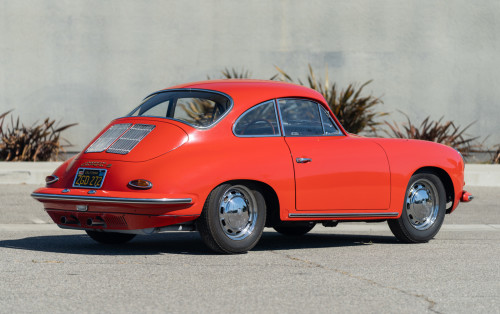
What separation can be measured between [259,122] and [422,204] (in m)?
2.07

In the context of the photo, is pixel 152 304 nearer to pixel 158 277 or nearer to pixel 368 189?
pixel 158 277

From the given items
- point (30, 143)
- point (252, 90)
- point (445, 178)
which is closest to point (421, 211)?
point (445, 178)

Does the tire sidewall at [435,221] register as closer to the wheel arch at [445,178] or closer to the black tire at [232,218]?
the wheel arch at [445,178]

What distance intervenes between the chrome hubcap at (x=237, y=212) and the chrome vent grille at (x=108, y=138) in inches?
45.6

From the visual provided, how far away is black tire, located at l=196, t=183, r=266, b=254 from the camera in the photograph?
7793 millimetres

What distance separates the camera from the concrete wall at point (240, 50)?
20.8 m

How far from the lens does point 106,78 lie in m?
20.8

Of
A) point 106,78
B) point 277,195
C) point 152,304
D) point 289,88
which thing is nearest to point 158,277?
point 152,304

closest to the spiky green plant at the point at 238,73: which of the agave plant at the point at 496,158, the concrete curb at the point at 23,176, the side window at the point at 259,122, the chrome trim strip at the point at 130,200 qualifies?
the agave plant at the point at 496,158

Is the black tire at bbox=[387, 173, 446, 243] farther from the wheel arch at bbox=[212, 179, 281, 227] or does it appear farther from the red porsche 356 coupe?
the wheel arch at bbox=[212, 179, 281, 227]

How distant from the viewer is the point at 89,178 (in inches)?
311

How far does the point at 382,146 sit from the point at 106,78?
12791 mm

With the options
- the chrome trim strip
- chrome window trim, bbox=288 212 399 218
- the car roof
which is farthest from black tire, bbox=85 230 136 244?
chrome window trim, bbox=288 212 399 218

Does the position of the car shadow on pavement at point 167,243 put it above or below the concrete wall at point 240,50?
below
